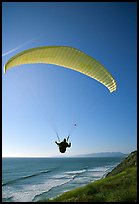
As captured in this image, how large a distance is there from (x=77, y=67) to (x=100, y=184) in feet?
19.2

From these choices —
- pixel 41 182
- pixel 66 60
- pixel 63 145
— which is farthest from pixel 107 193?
pixel 41 182

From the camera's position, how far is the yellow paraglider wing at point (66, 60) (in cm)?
847

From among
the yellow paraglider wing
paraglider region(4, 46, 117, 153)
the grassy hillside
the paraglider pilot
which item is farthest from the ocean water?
the yellow paraglider wing

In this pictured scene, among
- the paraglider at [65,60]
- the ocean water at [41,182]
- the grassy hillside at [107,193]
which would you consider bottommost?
the ocean water at [41,182]

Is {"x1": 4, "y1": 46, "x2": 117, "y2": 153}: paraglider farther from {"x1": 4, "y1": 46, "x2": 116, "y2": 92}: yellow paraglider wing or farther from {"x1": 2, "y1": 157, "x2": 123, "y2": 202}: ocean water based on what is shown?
{"x1": 2, "y1": 157, "x2": 123, "y2": 202}: ocean water

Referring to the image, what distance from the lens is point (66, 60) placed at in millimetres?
9648

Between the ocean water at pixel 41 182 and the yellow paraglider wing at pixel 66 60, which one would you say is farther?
the ocean water at pixel 41 182

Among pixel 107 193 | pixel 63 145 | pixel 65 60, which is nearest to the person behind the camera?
pixel 65 60

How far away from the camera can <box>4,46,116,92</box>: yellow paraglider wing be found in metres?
8.47

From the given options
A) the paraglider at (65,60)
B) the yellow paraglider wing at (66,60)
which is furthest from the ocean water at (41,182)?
the yellow paraglider wing at (66,60)

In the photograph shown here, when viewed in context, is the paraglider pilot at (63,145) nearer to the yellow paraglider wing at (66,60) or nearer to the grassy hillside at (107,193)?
the grassy hillside at (107,193)

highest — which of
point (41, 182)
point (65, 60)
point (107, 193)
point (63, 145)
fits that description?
point (65, 60)

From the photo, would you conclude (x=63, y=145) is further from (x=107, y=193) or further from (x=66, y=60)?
(x=66, y=60)

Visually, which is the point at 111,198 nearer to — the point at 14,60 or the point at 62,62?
the point at 62,62
